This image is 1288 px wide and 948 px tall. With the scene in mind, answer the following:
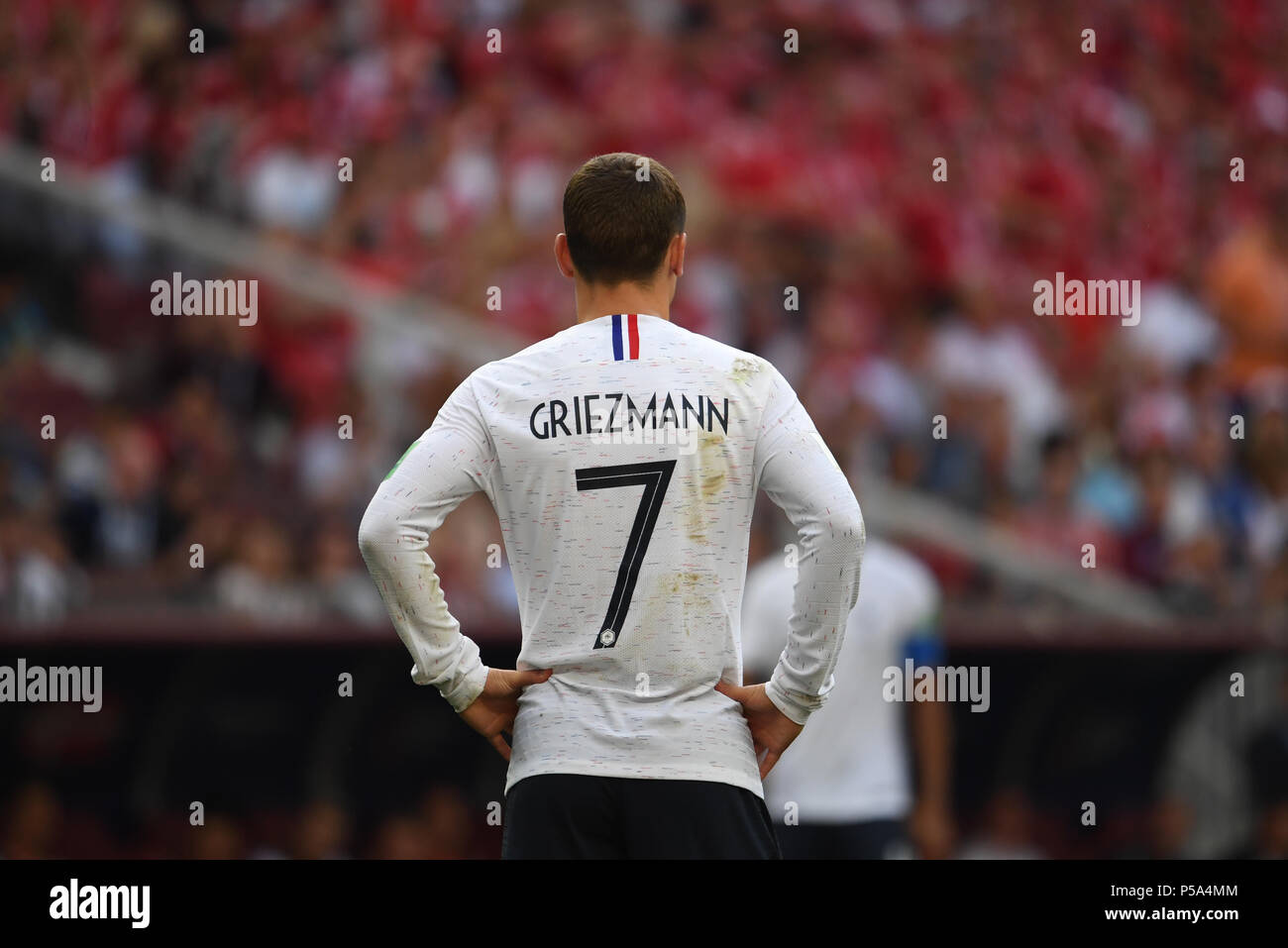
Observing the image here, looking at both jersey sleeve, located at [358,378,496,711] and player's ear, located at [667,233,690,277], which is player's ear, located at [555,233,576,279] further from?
jersey sleeve, located at [358,378,496,711]

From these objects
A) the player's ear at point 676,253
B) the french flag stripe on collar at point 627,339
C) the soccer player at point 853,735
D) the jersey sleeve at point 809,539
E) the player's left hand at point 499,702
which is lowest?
the soccer player at point 853,735

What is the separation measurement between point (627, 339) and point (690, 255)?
6.63 m

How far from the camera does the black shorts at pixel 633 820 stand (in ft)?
10.0

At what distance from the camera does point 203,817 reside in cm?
697

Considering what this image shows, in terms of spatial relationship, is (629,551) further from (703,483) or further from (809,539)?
(809,539)

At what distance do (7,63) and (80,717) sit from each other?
4165 mm

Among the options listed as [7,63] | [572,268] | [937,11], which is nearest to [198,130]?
[7,63]

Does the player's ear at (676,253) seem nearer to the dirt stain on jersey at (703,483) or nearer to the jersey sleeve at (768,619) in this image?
the dirt stain on jersey at (703,483)

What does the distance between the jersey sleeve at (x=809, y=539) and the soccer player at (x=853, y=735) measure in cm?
251

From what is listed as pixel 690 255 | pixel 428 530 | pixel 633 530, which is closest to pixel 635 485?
pixel 633 530

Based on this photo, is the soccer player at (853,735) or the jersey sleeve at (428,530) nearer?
the jersey sleeve at (428,530)

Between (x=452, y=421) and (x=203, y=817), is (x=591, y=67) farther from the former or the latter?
(x=452, y=421)

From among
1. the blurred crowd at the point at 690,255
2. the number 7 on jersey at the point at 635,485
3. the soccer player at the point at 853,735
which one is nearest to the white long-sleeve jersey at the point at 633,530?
the number 7 on jersey at the point at 635,485

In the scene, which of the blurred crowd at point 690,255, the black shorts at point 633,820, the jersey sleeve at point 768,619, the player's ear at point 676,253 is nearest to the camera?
the black shorts at point 633,820
